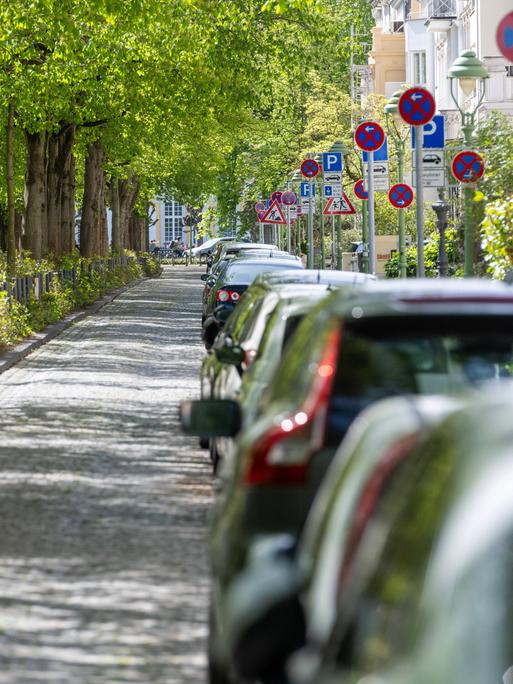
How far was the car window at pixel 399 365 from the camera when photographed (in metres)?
6.20

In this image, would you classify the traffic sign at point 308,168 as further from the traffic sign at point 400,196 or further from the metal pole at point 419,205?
the metal pole at point 419,205

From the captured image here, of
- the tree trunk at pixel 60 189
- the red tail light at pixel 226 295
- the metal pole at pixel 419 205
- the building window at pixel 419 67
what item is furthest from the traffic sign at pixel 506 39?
the building window at pixel 419 67

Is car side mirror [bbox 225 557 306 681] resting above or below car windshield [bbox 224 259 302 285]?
above

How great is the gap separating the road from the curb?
2.64 meters

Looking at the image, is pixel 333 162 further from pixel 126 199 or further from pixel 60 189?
pixel 126 199

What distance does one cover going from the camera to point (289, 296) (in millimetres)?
11383

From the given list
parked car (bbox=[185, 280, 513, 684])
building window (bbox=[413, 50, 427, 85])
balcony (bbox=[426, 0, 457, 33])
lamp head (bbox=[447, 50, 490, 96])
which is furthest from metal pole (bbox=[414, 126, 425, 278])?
building window (bbox=[413, 50, 427, 85])

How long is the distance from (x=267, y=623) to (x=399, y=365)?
3074mm

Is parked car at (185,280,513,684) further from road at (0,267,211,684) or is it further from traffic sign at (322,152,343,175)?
traffic sign at (322,152,343,175)

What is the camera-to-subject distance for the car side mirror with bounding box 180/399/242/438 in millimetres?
7738

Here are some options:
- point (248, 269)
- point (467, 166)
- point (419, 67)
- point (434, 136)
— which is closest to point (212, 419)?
point (434, 136)

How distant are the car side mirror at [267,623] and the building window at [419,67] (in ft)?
263

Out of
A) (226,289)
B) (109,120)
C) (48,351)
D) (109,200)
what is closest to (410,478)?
(226,289)

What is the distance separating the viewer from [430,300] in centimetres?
605
